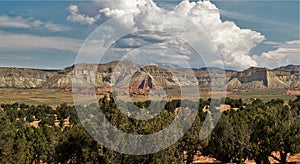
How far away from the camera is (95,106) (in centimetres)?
3078

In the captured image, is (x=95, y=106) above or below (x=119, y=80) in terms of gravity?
below

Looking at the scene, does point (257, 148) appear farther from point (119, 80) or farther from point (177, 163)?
point (119, 80)

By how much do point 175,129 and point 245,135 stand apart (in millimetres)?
13079

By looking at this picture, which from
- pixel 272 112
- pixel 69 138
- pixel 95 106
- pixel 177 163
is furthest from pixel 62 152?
pixel 272 112

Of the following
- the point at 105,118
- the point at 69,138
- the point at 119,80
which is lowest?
the point at 69,138

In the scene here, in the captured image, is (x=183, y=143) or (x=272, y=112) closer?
(x=183, y=143)

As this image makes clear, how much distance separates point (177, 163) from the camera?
34.5 meters

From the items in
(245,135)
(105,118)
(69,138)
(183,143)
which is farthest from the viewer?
(245,135)

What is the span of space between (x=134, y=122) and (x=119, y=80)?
11.8 m

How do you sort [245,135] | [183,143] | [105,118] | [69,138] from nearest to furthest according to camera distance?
[105,118] < [69,138] < [183,143] < [245,135]

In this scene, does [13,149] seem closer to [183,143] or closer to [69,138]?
[69,138]

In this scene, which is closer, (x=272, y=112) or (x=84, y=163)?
(x=84, y=163)

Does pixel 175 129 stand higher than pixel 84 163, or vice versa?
pixel 175 129

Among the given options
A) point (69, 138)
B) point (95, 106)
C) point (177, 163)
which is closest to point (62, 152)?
point (69, 138)
